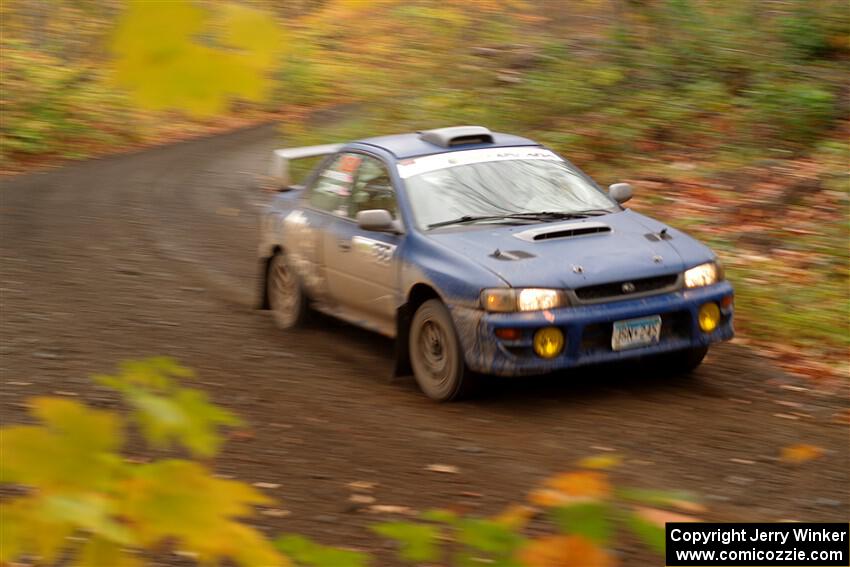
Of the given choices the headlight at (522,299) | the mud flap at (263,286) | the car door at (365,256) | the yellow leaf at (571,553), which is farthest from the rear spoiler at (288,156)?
the yellow leaf at (571,553)

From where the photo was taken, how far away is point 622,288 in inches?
270

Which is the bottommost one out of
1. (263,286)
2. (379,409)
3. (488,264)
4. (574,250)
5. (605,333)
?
(379,409)

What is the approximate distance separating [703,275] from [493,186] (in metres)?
1.57

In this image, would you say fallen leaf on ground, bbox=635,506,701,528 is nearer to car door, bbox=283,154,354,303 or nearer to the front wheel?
the front wheel

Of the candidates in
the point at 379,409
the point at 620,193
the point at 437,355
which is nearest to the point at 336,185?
the point at 437,355

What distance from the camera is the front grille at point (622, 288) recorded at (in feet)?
22.2

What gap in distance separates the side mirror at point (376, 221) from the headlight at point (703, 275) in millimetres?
1922

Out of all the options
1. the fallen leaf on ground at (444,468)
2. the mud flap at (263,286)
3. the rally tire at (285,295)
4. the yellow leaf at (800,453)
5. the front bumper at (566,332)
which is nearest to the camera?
the fallen leaf on ground at (444,468)

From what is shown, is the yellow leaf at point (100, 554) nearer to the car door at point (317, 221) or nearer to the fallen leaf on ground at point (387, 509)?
the fallen leaf on ground at point (387, 509)

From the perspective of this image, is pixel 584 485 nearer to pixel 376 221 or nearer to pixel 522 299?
pixel 522 299

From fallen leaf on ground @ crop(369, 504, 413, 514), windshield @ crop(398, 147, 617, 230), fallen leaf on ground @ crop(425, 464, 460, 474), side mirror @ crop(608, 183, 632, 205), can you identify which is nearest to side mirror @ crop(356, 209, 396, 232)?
windshield @ crop(398, 147, 617, 230)

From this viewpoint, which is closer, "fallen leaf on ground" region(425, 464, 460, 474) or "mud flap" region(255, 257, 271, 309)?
"fallen leaf on ground" region(425, 464, 460, 474)

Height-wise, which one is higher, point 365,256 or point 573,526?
point 573,526

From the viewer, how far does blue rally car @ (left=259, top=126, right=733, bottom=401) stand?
670 centimetres
